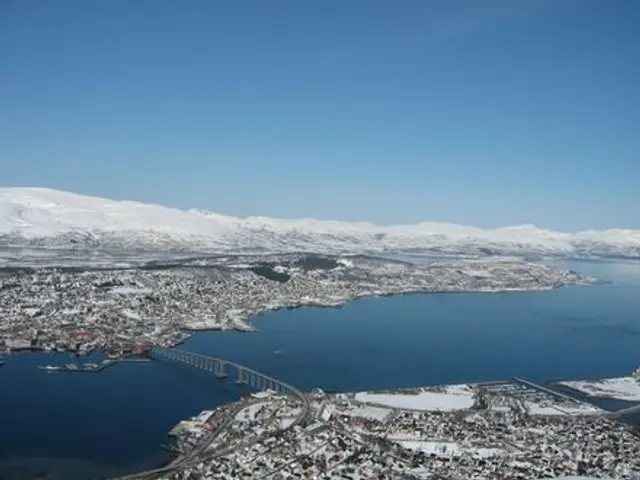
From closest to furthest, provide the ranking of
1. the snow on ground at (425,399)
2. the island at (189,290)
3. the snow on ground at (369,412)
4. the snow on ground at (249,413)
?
the snow on ground at (249,413)
the snow on ground at (369,412)
the snow on ground at (425,399)
the island at (189,290)

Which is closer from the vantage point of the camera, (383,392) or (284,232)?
(383,392)

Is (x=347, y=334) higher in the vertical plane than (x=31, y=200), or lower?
lower

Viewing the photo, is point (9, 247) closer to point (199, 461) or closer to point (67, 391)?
point (67, 391)

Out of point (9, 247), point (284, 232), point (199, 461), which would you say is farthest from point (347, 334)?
point (284, 232)

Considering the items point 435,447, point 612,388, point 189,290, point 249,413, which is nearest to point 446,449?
point 435,447

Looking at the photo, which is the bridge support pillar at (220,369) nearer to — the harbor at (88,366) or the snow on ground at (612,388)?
the harbor at (88,366)

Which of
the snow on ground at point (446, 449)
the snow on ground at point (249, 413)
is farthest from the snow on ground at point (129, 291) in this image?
the snow on ground at point (446, 449)

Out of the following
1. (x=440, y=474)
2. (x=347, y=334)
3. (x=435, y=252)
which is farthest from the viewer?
(x=435, y=252)
